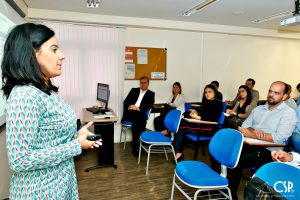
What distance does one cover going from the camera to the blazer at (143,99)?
175 inches

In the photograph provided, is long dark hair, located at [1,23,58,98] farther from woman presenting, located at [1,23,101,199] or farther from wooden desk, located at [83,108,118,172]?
wooden desk, located at [83,108,118,172]

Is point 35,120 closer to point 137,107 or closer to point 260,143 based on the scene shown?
point 260,143

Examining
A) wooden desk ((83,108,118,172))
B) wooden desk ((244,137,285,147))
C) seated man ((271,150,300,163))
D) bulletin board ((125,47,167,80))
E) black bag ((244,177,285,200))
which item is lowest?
wooden desk ((83,108,118,172))

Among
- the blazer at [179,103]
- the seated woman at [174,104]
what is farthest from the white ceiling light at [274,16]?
the blazer at [179,103]

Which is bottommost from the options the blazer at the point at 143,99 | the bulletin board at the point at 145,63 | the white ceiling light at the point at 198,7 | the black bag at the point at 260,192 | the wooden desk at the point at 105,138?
the wooden desk at the point at 105,138

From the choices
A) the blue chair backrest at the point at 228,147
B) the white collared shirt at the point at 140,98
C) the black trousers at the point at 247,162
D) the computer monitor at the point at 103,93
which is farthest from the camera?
the white collared shirt at the point at 140,98

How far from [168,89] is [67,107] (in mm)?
4298

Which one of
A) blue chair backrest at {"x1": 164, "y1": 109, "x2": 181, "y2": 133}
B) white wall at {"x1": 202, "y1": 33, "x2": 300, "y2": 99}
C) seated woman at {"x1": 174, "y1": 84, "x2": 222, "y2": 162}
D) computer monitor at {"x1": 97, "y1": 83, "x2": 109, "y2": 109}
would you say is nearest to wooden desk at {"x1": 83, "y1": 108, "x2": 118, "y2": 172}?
computer monitor at {"x1": 97, "y1": 83, "x2": 109, "y2": 109}

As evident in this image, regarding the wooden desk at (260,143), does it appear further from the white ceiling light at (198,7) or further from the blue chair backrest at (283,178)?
the white ceiling light at (198,7)

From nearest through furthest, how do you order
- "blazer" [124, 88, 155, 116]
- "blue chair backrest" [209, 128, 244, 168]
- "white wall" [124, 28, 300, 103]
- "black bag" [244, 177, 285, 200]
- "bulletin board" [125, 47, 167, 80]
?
1. "black bag" [244, 177, 285, 200]
2. "blue chair backrest" [209, 128, 244, 168]
3. "blazer" [124, 88, 155, 116]
4. "bulletin board" [125, 47, 167, 80]
5. "white wall" [124, 28, 300, 103]

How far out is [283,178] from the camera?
1354 millimetres

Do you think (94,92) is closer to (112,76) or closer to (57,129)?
(112,76)

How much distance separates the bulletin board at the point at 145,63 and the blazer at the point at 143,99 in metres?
0.40

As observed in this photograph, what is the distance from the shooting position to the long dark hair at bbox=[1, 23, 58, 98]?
893 millimetres
